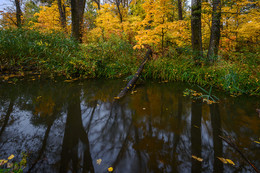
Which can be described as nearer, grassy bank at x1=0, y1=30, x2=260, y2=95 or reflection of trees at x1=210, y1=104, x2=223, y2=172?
reflection of trees at x1=210, y1=104, x2=223, y2=172

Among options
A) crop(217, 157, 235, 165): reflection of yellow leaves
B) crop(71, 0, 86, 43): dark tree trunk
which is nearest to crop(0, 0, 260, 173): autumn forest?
crop(217, 157, 235, 165): reflection of yellow leaves

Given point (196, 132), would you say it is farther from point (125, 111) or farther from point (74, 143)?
point (74, 143)

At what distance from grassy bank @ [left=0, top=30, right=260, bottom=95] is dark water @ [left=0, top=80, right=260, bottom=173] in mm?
1267

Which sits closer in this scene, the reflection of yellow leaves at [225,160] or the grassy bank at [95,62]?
the reflection of yellow leaves at [225,160]

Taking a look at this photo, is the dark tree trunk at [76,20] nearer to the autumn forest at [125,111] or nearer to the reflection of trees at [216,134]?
the autumn forest at [125,111]

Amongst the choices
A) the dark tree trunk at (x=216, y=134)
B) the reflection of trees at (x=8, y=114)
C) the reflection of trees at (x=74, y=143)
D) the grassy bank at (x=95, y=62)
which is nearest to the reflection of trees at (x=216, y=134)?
the dark tree trunk at (x=216, y=134)

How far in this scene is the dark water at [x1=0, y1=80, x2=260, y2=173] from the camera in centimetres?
147

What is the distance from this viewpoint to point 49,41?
18.7ft

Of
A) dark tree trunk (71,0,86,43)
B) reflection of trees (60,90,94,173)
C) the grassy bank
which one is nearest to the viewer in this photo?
reflection of trees (60,90,94,173)

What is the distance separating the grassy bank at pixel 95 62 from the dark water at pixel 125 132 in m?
1.27

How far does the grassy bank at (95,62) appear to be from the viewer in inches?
170

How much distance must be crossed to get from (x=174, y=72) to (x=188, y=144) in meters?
3.62

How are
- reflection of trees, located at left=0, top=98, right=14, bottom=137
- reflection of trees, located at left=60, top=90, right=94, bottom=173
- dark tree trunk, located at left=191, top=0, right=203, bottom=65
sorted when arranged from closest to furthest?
1. reflection of trees, located at left=60, top=90, right=94, bottom=173
2. reflection of trees, located at left=0, top=98, right=14, bottom=137
3. dark tree trunk, located at left=191, top=0, right=203, bottom=65

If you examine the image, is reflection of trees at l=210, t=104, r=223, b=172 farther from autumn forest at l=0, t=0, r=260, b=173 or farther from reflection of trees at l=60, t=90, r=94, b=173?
reflection of trees at l=60, t=90, r=94, b=173
